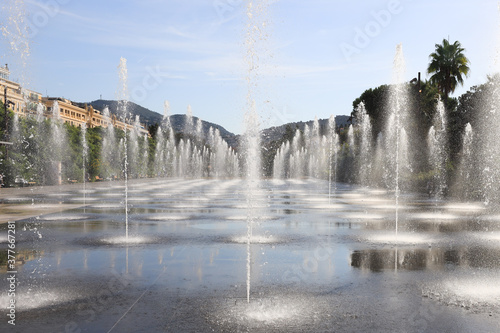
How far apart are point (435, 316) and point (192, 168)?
76.0 m

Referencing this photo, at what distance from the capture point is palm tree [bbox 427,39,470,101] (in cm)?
5356

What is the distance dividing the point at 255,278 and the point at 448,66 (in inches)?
2091

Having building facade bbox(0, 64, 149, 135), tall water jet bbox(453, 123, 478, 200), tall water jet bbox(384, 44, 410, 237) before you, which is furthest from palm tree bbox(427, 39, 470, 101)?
building facade bbox(0, 64, 149, 135)

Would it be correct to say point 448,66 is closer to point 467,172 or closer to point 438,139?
point 438,139

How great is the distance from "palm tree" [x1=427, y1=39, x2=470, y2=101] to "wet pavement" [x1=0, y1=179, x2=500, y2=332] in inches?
1770

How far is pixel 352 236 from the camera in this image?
11383mm

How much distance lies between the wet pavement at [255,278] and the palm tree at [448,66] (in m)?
45.0

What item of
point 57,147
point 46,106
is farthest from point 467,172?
point 46,106

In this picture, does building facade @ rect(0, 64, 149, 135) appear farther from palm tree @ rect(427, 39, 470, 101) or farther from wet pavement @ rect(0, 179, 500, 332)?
wet pavement @ rect(0, 179, 500, 332)

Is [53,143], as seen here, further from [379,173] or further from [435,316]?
[435,316]

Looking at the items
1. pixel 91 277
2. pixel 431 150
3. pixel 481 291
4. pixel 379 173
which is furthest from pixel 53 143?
pixel 481 291

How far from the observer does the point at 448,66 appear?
53875 millimetres

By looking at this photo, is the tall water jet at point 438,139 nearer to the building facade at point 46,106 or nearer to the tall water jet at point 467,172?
the tall water jet at point 467,172

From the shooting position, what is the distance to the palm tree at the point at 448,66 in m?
53.6
